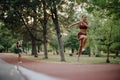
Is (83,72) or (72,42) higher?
(72,42)

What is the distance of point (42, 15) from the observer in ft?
121

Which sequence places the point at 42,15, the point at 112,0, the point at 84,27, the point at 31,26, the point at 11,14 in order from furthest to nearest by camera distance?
the point at 31,26
the point at 42,15
the point at 11,14
the point at 84,27
the point at 112,0

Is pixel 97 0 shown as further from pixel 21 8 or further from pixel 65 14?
pixel 21 8

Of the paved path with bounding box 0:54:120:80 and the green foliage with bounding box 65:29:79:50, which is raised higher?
the green foliage with bounding box 65:29:79:50

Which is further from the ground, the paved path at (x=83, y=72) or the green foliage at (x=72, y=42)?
the green foliage at (x=72, y=42)

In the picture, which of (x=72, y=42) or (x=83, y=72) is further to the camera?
(x=72, y=42)

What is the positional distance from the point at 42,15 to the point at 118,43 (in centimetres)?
1301

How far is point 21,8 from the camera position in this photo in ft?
115

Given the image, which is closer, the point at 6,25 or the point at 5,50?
the point at 6,25

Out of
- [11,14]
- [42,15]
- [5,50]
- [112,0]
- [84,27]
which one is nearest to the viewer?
[112,0]

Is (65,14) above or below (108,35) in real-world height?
above

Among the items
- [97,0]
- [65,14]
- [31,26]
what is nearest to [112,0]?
[97,0]

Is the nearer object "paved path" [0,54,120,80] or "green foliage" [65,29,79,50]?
"paved path" [0,54,120,80]

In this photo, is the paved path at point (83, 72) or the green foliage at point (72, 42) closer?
the paved path at point (83, 72)
